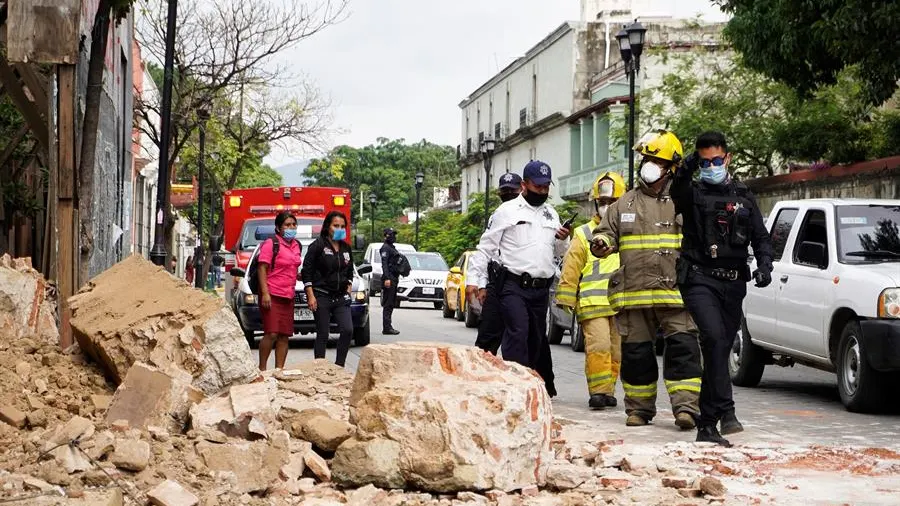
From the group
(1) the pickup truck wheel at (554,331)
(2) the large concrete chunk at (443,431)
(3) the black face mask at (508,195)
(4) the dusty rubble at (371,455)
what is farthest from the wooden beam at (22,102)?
(1) the pickup truck wheel at (554,331)

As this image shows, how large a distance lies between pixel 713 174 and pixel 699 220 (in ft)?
1.05

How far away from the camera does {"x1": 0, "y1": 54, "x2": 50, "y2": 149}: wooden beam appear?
12.7 meters

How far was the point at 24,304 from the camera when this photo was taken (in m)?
11.0

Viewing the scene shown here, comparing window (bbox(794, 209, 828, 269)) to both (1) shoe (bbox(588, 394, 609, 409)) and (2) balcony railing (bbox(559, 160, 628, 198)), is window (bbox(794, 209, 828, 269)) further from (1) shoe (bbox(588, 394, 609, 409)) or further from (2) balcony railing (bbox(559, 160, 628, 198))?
(2) balcony railing (bbox(559, 160, 628, 198))

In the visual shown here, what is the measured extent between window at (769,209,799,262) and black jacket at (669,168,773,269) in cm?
388

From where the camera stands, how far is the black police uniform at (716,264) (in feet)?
30.1

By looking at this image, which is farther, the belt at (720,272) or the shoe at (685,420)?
the shoe at (685,420)

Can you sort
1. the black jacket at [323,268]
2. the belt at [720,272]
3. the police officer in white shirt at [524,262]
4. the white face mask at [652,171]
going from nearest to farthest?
the belt at [720,272]
the white face mask at [652,171]
the police officer in white shirt at [524,262]
the black jacket at [323,268]

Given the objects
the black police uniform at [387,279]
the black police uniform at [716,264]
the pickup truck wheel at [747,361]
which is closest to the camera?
the black police uniform at [716,264]

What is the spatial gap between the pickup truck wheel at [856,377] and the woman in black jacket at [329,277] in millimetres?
4631

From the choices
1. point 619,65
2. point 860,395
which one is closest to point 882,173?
point 860,395

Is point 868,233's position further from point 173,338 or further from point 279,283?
point 173,338

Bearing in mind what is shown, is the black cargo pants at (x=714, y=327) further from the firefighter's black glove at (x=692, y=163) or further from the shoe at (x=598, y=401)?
the shoe at (x=598, y=401)

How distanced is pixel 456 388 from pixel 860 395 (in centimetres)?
527
